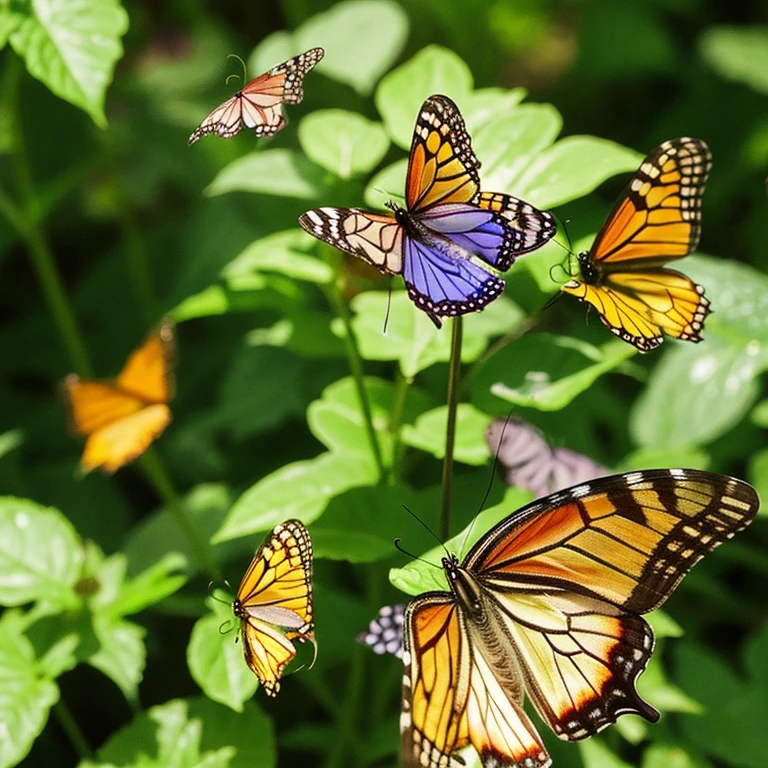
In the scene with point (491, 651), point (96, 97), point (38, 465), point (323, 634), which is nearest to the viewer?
point (491, 651)

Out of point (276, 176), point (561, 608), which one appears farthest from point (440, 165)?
point (276, 176)

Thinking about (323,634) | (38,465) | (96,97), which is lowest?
(38,465)

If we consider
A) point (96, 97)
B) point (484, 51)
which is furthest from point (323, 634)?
point (484, 51)

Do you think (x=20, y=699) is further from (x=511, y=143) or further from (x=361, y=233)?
(x=511, y=143)

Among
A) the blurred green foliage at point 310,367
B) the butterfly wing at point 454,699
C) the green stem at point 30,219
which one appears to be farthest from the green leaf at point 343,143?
the butterfly wing at point 454,699

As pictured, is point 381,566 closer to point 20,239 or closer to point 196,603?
point 196,603

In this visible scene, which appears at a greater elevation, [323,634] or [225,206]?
[225,206]
